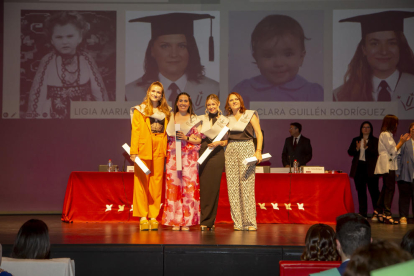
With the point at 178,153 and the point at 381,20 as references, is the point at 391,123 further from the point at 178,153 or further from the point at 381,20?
the point at 178,153

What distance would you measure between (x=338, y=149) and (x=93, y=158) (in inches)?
154

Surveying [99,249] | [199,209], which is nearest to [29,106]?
[199,209]

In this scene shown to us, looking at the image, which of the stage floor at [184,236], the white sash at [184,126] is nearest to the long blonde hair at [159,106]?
the white sash at [184,126]

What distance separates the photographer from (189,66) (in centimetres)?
685

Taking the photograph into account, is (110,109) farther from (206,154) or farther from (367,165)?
(367,165)

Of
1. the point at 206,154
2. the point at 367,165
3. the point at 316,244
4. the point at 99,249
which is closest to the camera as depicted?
the point at 316,244

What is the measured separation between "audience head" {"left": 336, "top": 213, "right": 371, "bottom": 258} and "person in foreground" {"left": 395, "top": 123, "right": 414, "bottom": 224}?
448 centimetres

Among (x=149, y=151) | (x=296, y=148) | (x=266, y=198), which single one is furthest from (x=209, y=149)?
(x=296, y=148)

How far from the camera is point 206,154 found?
4.38m

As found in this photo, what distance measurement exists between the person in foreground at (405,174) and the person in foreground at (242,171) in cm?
232

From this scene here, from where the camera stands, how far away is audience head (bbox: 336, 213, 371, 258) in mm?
1585

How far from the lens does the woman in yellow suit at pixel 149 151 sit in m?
4.39

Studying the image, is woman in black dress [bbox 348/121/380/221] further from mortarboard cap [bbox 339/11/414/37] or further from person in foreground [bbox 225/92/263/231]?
person in foreground [bbox 225/92/263/231]

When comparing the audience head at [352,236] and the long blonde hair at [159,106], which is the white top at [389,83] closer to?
the long blonde hair at [159,106]
